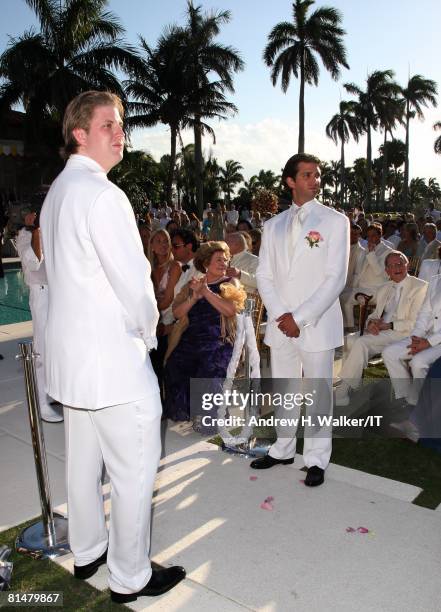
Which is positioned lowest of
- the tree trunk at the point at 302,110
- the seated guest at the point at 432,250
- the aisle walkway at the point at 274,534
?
the aisle walkway at the point at 274,534

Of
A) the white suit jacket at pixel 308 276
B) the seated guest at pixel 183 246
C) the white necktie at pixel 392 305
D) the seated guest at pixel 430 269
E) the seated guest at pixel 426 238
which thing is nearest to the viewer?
A: the white suit jacket at pixel 308 276

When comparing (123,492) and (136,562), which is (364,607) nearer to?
(136,562)

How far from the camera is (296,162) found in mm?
3965

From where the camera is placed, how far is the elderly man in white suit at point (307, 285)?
3904mm

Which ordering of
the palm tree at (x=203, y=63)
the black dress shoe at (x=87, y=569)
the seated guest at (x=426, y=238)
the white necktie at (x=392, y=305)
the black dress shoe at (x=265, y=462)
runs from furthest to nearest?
1. the palm tree at (x=203, y=63)
2. the seated guest at (x=426, y=238)
3. the white necktie at (x=392, y=305)
4. the black dress shoe at (x=265, y=462)
5. the black dress shoe at (x=87, y=569)

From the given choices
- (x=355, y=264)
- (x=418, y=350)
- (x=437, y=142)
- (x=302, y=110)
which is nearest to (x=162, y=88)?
(x=302, y=110)

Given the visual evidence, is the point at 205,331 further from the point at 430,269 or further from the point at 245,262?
the point at 430,269

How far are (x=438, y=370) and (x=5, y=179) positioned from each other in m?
28.0

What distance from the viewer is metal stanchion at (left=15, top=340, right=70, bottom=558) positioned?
3.33 m

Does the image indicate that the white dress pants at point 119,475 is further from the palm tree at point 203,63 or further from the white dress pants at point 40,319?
the palm tree at point 203,63

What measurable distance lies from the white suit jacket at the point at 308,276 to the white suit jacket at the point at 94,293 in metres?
1.72

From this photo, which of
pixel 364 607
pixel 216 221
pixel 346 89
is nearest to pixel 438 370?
pixel 364 607

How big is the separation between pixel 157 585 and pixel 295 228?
252 cm

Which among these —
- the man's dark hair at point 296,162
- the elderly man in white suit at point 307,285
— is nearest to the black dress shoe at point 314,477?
the elderly man in white suit at point 307,285
